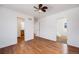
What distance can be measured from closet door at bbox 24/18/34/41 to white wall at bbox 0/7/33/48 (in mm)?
90

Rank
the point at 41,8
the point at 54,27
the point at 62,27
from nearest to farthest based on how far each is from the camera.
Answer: the point at 41,8, the point at 62,27, the point at 54,27

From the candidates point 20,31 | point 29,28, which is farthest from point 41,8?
point 20,31

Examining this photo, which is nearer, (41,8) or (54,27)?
(41,8)

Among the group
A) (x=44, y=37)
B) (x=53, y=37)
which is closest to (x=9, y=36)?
(x=44, y=37)

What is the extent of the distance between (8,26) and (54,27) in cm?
138

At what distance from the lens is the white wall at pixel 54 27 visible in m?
2.23

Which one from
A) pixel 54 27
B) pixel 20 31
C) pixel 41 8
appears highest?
pixel 41 8

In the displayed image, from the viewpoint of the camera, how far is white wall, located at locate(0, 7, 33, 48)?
2.11 m

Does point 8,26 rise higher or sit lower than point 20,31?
higher

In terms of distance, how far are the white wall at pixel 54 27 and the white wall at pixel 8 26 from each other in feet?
1.52

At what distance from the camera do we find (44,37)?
2330 mm

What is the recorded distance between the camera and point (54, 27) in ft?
7.67

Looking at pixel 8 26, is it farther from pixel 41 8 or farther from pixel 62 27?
pixel 62 27

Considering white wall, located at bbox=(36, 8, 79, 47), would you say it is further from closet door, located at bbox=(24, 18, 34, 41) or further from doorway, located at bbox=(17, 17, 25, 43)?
doorway, located at bbox=(17, 17, 25, 43)
